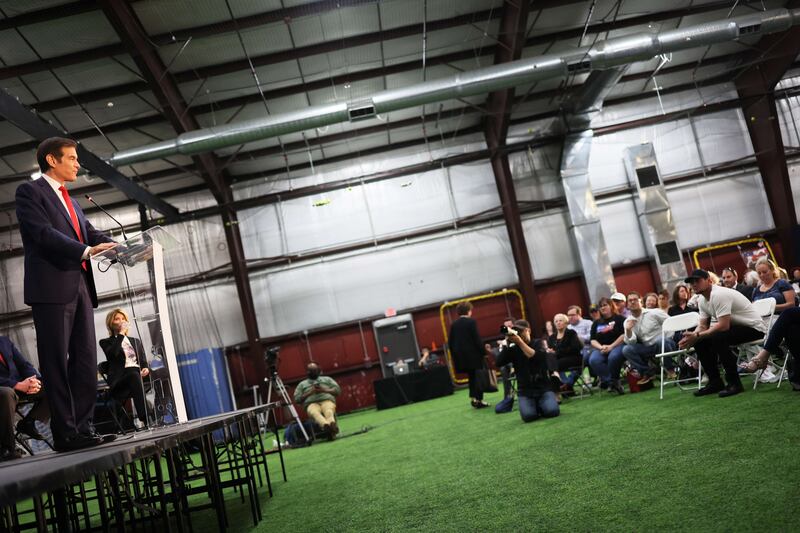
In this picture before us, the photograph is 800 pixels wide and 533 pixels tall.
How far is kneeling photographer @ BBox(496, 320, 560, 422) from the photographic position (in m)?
6.80

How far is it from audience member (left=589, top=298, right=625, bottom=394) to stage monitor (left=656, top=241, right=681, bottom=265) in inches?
299

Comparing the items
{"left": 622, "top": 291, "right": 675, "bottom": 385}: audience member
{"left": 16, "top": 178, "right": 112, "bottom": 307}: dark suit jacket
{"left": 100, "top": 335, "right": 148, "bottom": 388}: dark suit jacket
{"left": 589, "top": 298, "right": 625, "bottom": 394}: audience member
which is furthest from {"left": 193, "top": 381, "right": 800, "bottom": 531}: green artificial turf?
{"left": 16, "top": 178, "right": 112, "bottom": 307}: dark suit jacket

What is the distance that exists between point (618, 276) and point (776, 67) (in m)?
5.72

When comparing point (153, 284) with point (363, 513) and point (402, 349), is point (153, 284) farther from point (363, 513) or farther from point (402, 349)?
point (402, 349)

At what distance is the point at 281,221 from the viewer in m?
16.4

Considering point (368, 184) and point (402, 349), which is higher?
point (368, 184)

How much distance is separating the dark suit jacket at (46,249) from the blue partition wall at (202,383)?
11.5 meters

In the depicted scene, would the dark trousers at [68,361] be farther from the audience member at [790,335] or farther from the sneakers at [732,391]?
the sneakers at [732,391]

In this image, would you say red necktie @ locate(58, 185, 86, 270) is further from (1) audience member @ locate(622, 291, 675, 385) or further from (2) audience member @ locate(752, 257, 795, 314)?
(2) audience member @ locate(752, 257, 795, 314)

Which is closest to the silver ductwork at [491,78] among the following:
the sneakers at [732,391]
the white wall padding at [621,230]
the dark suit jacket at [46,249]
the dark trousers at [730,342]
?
the white wall padding at [621,230]

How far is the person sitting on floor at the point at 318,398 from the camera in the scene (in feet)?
30.9

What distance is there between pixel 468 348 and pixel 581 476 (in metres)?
5.33

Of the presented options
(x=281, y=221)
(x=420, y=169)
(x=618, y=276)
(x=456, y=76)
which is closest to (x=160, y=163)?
(x=281, y=221)

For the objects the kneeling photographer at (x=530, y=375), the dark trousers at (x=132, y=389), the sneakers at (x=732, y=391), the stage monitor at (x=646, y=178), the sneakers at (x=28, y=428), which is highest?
the stage monitor at (x=646, y=178)
